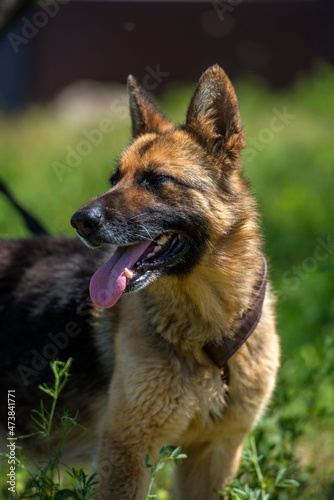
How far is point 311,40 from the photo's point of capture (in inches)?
689

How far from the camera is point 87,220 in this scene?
2.93 meters

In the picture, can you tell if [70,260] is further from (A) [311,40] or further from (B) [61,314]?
(A) [311,40]

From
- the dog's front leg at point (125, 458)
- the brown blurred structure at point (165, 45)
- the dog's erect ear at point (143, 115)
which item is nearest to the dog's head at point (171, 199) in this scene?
the dog's erect ear at point (143, 115)

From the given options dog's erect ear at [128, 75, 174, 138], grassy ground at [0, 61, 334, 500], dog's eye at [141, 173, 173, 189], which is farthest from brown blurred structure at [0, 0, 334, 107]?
dog's eye at [141, 173, 173, 189]

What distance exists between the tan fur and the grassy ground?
57 centimetres

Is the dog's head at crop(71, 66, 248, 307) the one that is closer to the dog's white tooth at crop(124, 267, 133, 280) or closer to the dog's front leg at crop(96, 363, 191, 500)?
the dog's white tooth at crop(124, 267, 133, 280)

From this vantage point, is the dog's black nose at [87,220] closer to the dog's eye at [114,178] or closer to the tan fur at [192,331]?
the tan fur at [192,331]

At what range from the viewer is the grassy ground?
417cm


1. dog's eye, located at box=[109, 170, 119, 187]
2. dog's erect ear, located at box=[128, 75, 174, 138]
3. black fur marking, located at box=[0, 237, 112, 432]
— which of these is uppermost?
dog's erect ear, located at box=[128, 75, 174, 138]

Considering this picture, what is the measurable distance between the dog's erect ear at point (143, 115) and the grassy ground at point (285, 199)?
1.22m

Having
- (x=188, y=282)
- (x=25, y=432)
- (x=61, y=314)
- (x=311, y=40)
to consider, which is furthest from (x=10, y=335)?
(x=311, y=40)

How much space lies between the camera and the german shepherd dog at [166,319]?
10.3 ft

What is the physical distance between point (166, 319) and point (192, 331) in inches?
6.0

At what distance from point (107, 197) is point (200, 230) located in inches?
19.6
